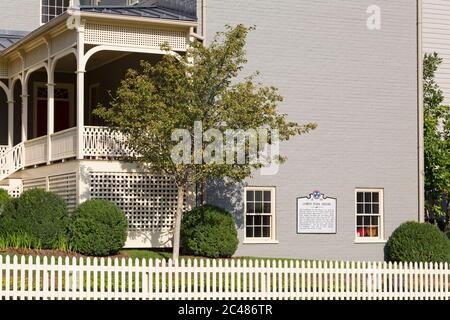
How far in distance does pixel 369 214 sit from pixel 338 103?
356 cm

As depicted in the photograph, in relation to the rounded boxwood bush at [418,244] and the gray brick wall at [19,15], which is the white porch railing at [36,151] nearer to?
the gray brick wall at [19,15]

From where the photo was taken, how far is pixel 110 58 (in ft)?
105

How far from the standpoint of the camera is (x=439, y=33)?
3309 centimetres

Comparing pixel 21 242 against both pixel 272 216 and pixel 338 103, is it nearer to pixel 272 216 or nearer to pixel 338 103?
pixel 272 216

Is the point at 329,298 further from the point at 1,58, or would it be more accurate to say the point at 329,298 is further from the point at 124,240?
the point at 1,58

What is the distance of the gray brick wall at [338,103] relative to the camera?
1124 inches

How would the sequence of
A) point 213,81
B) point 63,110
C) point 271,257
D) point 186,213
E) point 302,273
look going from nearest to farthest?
point 302,273
point 213,81
point 186,213
point 271,257
point 63,110

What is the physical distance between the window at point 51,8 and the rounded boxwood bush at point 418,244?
1575 cm

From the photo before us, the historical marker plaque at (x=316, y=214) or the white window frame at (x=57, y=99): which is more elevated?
the white window frame at (x=57, y=99)

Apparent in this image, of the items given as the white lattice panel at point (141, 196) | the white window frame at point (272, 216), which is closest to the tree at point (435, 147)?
the white window frame at point (272, 216)

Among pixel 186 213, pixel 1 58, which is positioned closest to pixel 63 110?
pixel 1 58

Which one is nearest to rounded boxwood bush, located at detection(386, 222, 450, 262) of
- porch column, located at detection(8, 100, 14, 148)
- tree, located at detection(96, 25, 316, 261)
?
tree, located at detection(96, 25, 316, 261)

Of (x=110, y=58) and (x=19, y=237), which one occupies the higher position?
(x=110, y=58)
